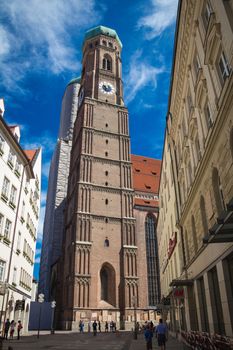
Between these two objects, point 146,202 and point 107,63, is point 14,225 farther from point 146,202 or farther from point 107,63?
point 107,63

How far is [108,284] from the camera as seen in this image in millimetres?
42094

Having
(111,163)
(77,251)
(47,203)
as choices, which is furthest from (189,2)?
(47,203)

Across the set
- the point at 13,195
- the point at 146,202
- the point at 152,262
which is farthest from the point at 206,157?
the point at 146,202

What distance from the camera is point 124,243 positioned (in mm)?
44125

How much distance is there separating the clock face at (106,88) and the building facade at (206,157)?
4087 cm

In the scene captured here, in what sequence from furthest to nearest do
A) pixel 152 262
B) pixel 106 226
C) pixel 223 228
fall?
pixel 152 262 → pixel 106 226 → pixel 223 228

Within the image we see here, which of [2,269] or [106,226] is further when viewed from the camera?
[106,226]

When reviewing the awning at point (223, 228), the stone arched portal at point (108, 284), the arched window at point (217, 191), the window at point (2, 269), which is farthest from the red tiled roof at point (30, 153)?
the awning at point (223, 228)

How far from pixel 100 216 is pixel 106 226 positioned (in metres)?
1.70

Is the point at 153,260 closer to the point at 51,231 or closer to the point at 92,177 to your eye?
the point at 92,177

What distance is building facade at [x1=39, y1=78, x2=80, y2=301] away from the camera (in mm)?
65812

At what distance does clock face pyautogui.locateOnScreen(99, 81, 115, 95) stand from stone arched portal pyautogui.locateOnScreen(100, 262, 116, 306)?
106 feet

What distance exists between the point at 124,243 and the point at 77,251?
724cm

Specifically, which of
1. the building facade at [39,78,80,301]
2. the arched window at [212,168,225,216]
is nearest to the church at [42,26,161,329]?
the building facade at [39,78,80,301]
